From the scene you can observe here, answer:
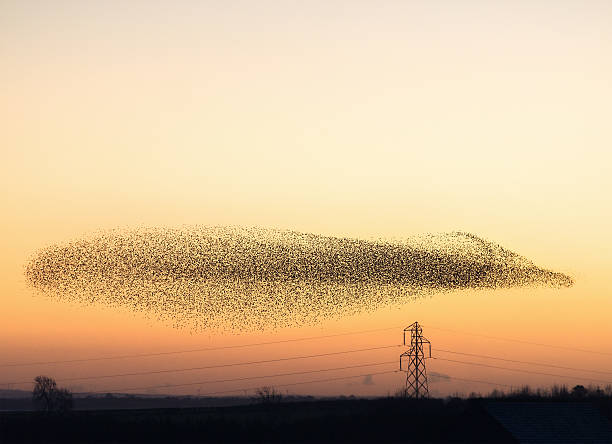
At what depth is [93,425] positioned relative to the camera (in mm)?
107875

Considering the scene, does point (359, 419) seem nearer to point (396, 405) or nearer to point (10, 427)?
point (396, 405)

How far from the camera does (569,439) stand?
263 ft

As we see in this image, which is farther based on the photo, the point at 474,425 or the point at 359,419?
the point at 359,419

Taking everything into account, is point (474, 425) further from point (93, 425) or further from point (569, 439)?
point (93, 425)

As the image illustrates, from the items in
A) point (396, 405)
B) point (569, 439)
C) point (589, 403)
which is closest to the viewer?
point (569, 439)

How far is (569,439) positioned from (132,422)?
5298cm

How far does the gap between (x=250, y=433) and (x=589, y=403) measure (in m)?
38.7

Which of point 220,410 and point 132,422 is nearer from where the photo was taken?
point 132,422

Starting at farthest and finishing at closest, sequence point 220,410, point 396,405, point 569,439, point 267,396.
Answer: point 267,396
point 220,410
point 396,405
point 569,439

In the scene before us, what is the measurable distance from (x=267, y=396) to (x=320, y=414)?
47861 millimetres

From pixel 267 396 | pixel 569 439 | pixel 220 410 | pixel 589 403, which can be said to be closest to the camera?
pixel 569 439

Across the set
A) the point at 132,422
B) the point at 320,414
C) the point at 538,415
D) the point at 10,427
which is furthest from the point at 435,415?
the point at 10,427

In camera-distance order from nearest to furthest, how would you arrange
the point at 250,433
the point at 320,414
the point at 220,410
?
the point at 250,433 < the point at 320,414 < the point at 220,410

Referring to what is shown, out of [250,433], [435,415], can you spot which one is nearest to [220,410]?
[250,433]
